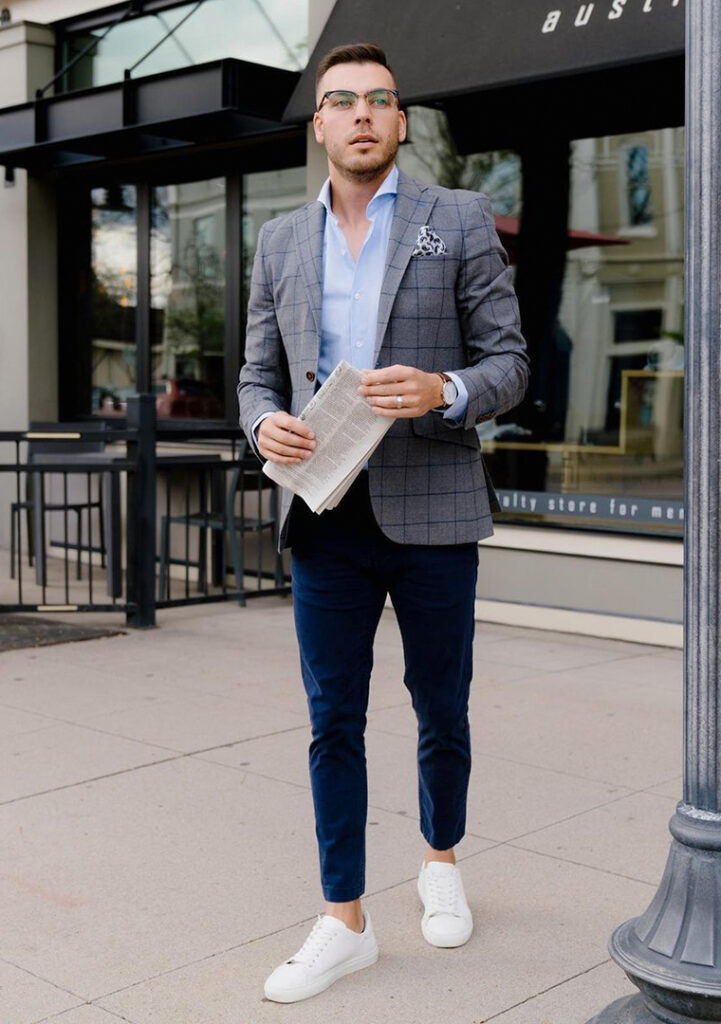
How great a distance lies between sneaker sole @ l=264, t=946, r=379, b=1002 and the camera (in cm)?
323

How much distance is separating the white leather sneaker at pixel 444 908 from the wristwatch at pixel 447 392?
1.30m

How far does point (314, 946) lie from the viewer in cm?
332

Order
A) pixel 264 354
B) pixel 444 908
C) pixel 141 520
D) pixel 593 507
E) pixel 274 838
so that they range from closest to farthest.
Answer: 1. pixel 264 354
2. pixel 444 908
3. pixel 274 838
4. pixel 141 520
5. pixel 593 507

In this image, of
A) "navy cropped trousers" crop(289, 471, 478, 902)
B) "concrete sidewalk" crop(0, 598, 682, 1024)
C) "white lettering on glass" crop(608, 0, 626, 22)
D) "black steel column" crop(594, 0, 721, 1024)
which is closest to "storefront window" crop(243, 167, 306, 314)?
"white lettering on glass" crop(608, 0, 626, 22)

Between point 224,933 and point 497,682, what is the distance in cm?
320

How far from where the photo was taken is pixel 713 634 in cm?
260

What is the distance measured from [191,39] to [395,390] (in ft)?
27.6

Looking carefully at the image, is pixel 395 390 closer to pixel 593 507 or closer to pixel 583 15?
pixel 583 15

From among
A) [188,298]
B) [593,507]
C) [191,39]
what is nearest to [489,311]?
[593,507]

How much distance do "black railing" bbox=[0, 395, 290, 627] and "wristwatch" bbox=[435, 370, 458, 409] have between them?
496cm

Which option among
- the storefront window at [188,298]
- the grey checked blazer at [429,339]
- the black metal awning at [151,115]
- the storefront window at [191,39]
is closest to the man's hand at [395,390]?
the grey checked blazer at [429,339]

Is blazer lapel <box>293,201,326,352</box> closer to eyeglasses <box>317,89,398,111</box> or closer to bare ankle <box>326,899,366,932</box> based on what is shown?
eyeglasses <box>317,89,398,111</box>

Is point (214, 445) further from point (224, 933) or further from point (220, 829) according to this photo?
point (224, 933)

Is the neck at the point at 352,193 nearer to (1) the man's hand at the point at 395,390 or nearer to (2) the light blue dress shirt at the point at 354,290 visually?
(2) the light blue dress shirt at the point at 354,290
